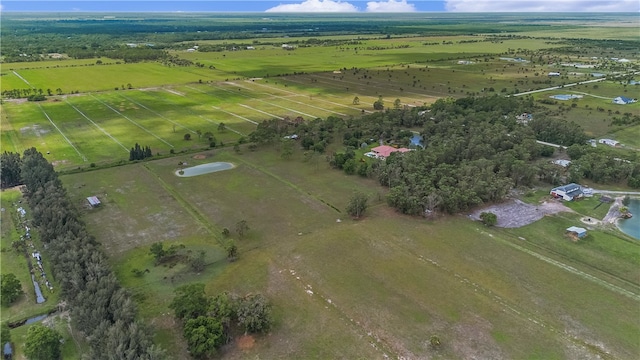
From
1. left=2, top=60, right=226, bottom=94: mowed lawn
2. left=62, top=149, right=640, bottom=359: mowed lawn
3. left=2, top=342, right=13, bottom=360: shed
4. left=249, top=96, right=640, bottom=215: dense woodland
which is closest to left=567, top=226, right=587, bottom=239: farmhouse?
left=62, top=149, right=640, bottom=359: mowed lawn

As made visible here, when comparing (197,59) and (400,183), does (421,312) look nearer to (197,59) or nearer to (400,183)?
(400,183)

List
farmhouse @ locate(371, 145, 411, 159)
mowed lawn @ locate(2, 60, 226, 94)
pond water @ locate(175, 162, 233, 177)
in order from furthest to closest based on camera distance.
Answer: mowed lawn @ locate(2, 60, 226, 94)
farmhouse @ locate(371, 145, 411, 159)
pond water @ locate(175, 162, 233, 177)

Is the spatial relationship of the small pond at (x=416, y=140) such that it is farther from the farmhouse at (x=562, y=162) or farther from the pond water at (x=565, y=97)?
the pond water at (x=565, y=97)

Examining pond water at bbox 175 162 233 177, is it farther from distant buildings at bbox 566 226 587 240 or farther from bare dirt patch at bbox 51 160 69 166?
distant buildings at bbox 566 226 587 240

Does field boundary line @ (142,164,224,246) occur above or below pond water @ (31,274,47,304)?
above

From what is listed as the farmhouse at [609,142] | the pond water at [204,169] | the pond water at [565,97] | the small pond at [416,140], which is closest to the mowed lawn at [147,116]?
the pond water at [204,169]

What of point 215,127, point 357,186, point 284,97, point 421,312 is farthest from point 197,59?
point 421,312
